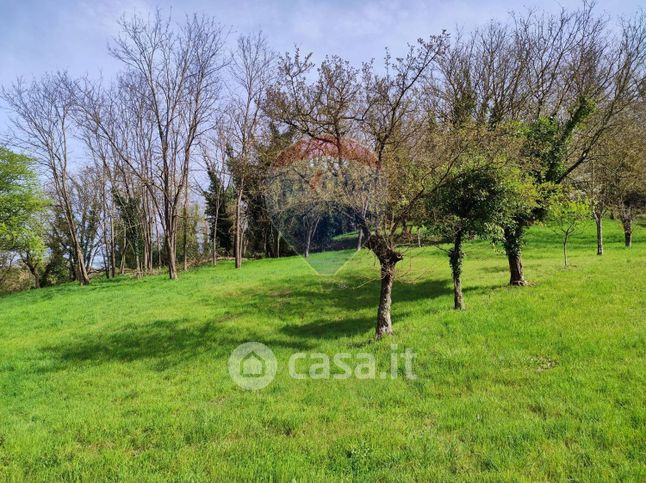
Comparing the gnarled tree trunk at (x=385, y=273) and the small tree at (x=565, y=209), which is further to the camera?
the small tree at (x=565, y=209)

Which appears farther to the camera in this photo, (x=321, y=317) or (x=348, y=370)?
(x=321, y=317)

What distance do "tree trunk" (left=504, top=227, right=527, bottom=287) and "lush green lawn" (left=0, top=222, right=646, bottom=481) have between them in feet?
2.41

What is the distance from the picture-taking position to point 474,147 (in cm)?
902

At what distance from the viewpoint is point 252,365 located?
808 centimetres

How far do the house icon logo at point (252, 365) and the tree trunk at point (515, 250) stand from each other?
8741 mm

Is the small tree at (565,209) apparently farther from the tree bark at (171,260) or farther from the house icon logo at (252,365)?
the tree bark at (171,260)

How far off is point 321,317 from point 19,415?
7476 millimetres

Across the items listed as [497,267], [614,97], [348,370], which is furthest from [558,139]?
[348,370]

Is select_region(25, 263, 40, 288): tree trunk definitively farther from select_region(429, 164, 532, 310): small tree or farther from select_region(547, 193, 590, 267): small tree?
select_region(547, 193, 590, 267): small tree

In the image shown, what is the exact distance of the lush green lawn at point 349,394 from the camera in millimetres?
4121

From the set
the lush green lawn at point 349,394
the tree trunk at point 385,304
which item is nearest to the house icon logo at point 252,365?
the lush green lawn at point 349,394

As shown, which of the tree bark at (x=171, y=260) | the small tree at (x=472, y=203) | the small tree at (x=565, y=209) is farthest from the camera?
the tree bark at (x=171, y=260)

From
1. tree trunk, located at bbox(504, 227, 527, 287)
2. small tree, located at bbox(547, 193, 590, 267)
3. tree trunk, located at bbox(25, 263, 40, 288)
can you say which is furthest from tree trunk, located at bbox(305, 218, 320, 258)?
tree trunk, located at bbox(25, 263, 40, 288)

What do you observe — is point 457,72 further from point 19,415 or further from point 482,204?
point 19,415
